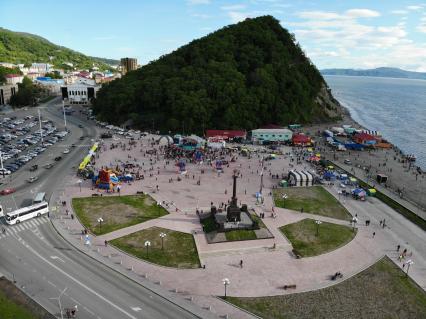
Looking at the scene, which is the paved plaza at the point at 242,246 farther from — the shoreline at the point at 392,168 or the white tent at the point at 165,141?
the white tent at the point at 165,141

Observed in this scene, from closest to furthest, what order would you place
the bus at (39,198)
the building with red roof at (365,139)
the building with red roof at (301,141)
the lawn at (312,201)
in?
the bus at (39,198) → the lawn at (312,201) → the building with red roof at (365,139) → the building with red roof at (301,141)

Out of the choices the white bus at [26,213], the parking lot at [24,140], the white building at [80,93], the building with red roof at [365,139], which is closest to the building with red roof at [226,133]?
the building with red roof at [365,139]

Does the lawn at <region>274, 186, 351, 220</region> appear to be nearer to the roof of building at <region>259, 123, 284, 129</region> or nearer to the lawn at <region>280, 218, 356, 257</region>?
the lawn at <region>280, 218, 356, 257</region>

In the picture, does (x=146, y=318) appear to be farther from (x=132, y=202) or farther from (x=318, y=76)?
(x=318, y=76)

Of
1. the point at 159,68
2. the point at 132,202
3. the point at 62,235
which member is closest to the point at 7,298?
the point at 62,235

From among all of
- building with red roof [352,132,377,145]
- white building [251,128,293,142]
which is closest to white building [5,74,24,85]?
white building [251,128,293,142]

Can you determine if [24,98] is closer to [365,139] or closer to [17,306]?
[365,139]

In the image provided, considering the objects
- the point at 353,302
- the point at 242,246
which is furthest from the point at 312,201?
the point at 353,302
